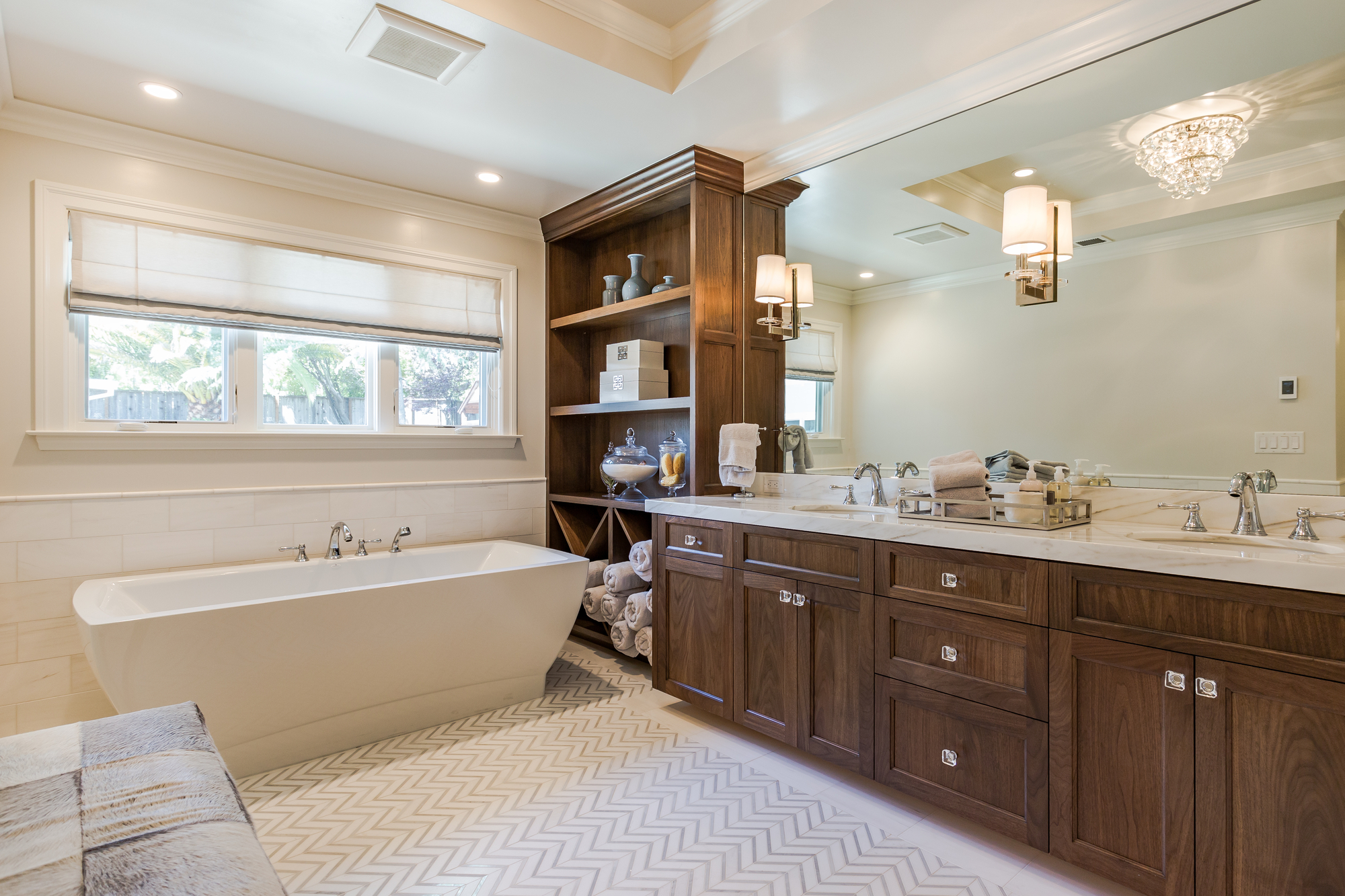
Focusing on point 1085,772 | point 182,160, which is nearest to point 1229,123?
point 1085,772

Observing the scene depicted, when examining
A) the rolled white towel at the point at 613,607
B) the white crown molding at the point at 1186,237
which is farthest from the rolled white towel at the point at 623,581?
the white crown molding at the point at 1186,237

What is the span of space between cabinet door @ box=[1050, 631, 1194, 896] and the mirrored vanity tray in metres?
0.37

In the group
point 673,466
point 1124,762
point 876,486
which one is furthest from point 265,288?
point 1124,762

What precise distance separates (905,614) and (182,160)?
3.49 meters

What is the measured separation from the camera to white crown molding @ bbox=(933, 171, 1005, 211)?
7.84 feet

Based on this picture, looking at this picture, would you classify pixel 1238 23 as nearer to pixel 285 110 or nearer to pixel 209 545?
pixel 285 110

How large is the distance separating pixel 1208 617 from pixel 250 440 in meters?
3.58

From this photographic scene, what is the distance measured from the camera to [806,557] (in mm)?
2352

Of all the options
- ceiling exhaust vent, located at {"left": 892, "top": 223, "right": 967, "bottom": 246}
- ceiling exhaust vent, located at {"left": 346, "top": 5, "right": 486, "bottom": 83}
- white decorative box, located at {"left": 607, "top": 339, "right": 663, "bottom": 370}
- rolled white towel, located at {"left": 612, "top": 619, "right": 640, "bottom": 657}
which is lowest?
rolled white towel, located at {"left": 612, "top": 619, "right": 640, "bottom": 657}

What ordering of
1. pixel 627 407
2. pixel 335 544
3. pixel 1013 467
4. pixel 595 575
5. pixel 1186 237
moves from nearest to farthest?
pixel 1186 237 → pixel 1013 467 → pixel 335 544 → pixel 627 407 → pixel 595 575

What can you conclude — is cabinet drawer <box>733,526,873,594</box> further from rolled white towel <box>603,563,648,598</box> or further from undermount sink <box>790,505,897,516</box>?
rolled white towel <box>603,563,648,598</box>

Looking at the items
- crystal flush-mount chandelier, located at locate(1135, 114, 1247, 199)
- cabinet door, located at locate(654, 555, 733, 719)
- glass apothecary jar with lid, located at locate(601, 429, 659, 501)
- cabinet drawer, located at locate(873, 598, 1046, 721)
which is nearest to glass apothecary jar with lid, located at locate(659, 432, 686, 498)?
glass apothecary jar with lid, located at locate(601, 429, 659, 501)

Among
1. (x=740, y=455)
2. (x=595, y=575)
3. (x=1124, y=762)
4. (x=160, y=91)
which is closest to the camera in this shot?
(x=1124, y=762)

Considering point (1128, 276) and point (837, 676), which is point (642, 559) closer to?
point (837, 676)
